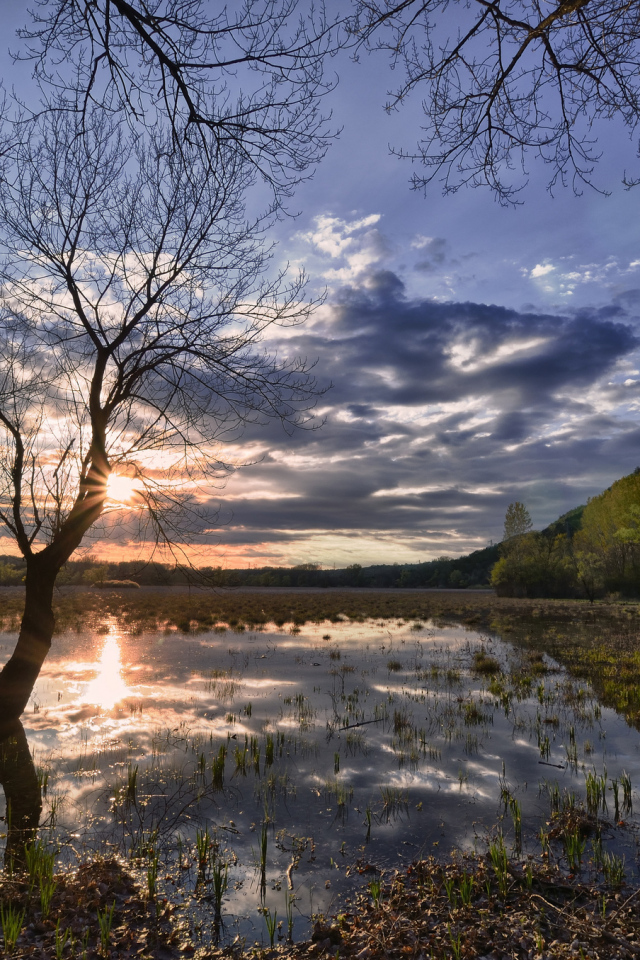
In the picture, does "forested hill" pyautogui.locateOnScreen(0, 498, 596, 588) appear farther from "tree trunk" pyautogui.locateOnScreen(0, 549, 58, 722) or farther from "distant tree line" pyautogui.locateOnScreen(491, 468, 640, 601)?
"tree trunk" pyautogui.locateOnScreen(0, 549, 58, 722)

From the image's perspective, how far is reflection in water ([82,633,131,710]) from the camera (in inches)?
518

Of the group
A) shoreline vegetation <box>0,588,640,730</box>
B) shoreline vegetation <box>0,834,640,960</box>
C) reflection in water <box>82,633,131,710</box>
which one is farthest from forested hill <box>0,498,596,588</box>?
shoreline vegetation <box>0,834,640,960</box>

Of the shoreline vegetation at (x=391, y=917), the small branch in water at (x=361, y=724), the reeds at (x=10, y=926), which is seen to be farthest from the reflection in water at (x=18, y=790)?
the small branch in water at (x=361, y=724)

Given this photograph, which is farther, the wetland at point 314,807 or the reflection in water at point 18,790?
the reflection in water at point 18,790

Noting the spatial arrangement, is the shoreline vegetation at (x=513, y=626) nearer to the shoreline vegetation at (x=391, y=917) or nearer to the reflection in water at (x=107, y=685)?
the reflection in water at (x=107, y=685)

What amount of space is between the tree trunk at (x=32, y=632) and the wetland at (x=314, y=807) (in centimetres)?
74

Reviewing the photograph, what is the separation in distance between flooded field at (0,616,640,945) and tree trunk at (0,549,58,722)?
92 cm

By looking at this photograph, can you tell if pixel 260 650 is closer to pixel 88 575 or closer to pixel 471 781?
pixel 471 781

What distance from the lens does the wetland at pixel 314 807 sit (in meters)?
4.63

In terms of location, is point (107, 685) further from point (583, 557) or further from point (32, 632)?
point (583, 557)

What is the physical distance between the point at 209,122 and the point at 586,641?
25.8m

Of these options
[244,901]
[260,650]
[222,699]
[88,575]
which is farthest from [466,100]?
[88,575]

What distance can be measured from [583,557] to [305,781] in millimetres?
62963

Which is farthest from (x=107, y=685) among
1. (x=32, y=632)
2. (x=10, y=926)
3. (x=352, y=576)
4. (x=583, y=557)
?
(x=352, y=576)
